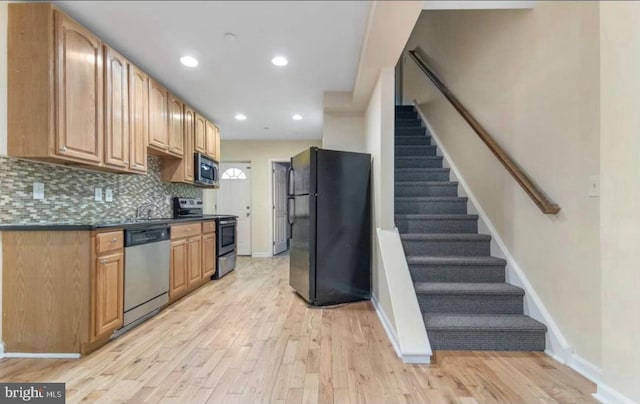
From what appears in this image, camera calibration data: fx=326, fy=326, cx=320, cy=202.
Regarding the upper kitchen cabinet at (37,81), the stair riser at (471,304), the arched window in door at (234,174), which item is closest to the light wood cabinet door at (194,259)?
the upper kitchen cabinet at (37,81)

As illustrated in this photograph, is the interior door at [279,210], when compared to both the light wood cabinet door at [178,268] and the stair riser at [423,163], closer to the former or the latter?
the light wood cabinet door at [178,268]

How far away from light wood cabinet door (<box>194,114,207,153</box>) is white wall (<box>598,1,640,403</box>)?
4.19 meters

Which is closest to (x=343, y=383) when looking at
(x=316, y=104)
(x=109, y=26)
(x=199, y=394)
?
(x=199, y=394)

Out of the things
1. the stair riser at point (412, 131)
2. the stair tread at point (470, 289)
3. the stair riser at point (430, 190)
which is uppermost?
the stair riser at point (412, 131)

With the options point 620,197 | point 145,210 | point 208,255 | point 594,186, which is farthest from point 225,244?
point 620,197

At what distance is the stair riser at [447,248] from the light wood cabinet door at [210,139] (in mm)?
3267

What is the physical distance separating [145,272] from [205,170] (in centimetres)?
213

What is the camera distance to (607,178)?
1694 mm

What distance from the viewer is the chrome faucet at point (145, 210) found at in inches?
144

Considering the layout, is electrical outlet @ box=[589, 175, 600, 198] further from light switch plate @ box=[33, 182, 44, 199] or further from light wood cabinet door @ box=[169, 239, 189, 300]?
light switch plate @ box=[33, 182, 44, 199]

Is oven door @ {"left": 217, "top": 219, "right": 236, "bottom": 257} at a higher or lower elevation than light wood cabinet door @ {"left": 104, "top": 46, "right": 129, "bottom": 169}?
lower

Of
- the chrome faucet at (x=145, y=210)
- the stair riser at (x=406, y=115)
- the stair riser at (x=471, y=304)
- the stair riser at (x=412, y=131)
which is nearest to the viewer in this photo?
the stair riser at (x=471, y=304)

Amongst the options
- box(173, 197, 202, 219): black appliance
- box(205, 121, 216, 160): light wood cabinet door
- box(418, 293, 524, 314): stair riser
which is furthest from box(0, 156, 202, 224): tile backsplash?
box(418, 293, 524, 314): stair riser

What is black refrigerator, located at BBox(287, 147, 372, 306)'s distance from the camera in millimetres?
3305
